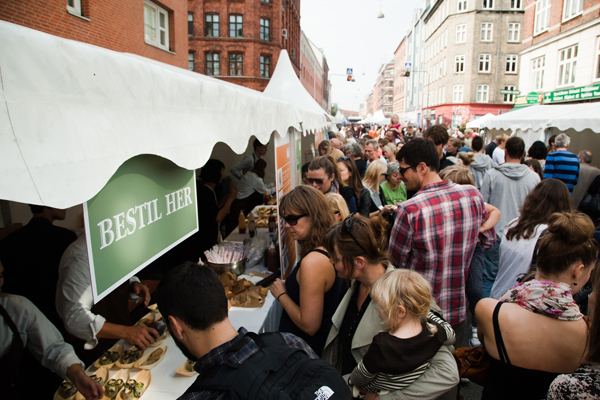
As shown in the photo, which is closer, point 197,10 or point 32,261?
point 32,261

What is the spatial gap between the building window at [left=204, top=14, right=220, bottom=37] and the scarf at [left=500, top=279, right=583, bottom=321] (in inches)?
1593

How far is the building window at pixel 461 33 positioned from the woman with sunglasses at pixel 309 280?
45.9 metres

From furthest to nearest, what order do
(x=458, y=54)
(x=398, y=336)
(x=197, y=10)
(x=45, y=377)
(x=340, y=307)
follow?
(x=458, y=54)
(x=197, y=10)
(x=45, y=377)
(x=340, y=307)
(x=398, y=336)

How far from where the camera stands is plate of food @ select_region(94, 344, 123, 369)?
90.4 inches

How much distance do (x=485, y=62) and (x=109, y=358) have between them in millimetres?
46726

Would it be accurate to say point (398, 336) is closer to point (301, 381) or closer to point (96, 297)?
point (301, 381)

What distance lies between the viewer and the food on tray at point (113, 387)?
204 centimetres

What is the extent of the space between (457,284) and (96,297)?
239 cm

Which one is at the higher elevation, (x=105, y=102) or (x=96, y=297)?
(x=105, y=102)

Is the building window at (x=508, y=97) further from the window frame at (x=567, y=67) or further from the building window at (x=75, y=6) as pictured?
the building window at (x=75, y=6)

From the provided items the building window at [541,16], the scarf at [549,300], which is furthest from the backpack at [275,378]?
the building window at [541,16]

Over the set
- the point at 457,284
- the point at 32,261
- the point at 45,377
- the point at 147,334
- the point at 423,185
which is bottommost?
the point at 45,377

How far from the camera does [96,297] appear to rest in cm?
152

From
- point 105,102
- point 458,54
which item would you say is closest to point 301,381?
point 105,102
